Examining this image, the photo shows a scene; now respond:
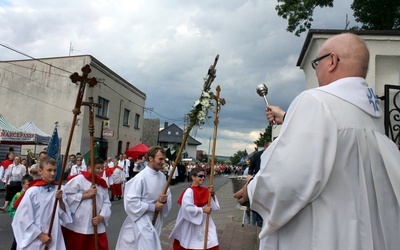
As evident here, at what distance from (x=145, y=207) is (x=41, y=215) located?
138 cm

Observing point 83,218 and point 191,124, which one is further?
point 83,218

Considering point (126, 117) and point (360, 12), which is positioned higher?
point (360, 12)

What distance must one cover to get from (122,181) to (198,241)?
11.6 meters

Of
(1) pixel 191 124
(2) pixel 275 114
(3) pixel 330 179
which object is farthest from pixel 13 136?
(3) pixel 330 179

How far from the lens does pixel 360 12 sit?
15781 mm

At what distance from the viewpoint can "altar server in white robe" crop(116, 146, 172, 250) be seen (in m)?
5.37

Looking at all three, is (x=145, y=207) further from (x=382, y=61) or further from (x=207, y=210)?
(x=382, y=61)

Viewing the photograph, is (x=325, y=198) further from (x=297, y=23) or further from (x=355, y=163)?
(x=297, y=23)

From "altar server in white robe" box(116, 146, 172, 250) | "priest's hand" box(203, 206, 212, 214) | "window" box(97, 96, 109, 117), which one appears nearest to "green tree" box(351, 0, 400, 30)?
"priest's hand" box(203, 206, 212, 214)

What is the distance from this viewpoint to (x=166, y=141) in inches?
2820

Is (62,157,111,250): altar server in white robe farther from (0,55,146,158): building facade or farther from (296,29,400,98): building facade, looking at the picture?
(0,55,146,158): building facade

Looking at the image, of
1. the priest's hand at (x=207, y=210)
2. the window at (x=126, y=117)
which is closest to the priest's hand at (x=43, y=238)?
the priest's hand at (x=207, y=210)

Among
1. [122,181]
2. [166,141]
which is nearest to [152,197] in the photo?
[122,181]

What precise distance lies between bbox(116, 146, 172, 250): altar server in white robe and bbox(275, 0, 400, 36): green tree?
895 centimetres
